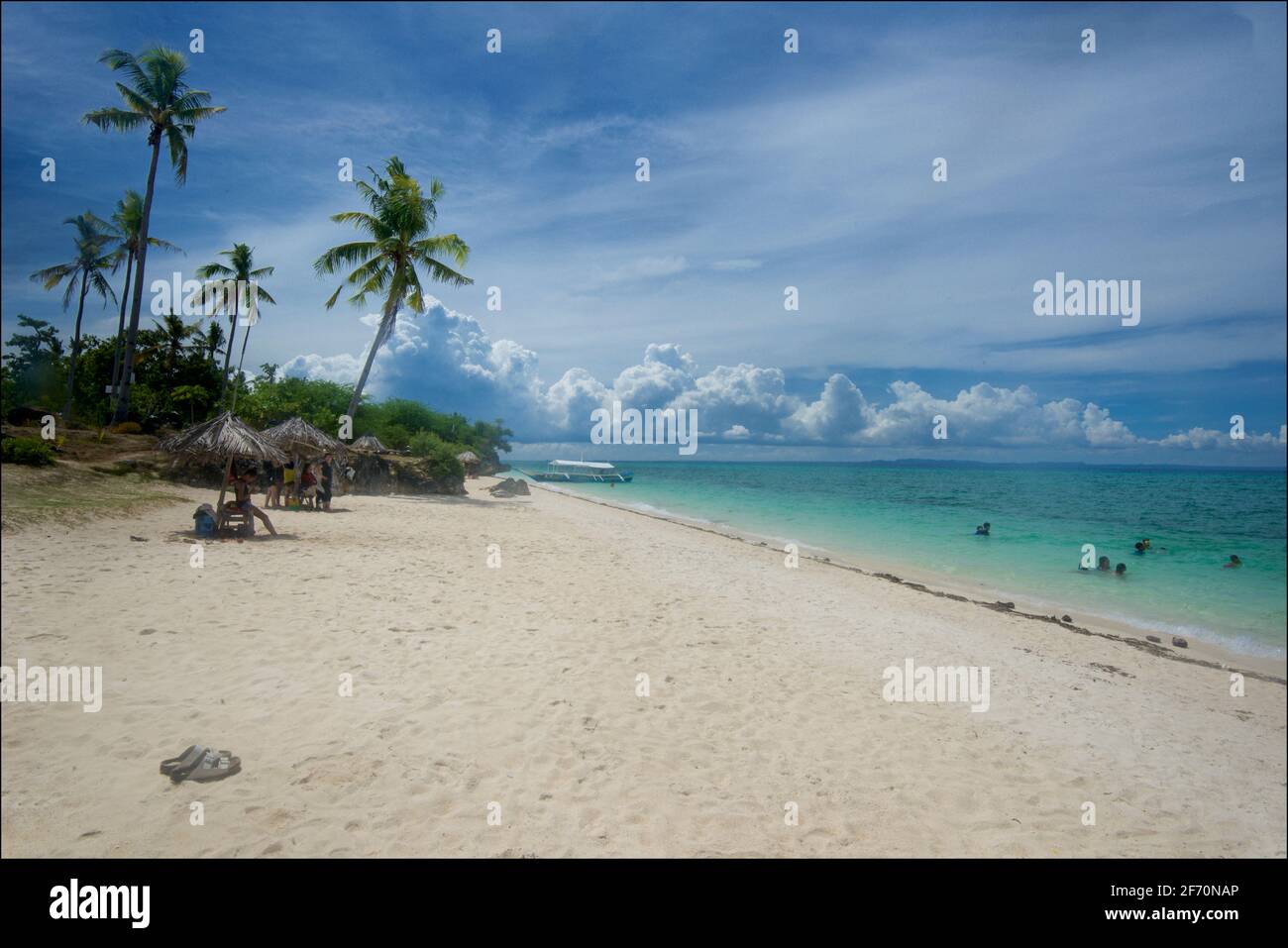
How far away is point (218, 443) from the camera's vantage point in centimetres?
1241

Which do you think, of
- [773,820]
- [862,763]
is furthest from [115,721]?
[862,763]

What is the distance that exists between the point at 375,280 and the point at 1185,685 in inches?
1081

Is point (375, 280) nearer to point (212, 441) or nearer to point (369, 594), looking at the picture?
point (212, 441)

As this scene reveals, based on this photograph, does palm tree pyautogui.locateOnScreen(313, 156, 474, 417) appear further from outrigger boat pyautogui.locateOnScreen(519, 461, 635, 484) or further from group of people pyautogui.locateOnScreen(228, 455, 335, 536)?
outrigger boat pyautogui.locateOnScreen(519, 461, 635, 484)

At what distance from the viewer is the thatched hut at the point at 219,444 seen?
12.3 meters

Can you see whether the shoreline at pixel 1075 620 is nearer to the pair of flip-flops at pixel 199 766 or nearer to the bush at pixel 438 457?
the pair of flip-flops at pixel 199 766

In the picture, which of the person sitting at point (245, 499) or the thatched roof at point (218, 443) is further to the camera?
the thatched roof at point (218, 443)

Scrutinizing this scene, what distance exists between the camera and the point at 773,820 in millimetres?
4227

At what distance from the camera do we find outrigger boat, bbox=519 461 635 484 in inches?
2940

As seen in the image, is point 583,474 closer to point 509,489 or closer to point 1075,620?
point 509,489

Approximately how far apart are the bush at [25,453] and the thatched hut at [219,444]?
3130mm

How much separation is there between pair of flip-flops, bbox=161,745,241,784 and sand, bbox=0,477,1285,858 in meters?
0.12

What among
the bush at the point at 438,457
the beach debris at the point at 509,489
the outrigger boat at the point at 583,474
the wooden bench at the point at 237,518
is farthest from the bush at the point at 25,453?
the outrigger boat at the point at 583,474

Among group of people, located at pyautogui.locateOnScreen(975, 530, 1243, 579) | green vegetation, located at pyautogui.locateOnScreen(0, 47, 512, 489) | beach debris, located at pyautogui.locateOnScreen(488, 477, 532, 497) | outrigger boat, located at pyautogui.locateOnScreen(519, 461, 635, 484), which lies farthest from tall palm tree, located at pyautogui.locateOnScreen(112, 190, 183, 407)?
outrigger boat, located at pyautogui.locateOnScreen(519, 461, 635, 484)
